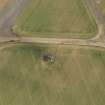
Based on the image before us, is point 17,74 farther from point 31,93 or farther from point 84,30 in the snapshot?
point 84,30

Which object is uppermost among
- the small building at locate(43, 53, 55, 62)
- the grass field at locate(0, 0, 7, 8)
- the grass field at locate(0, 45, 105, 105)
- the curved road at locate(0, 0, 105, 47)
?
the grass field at locate(0, 0, 7, 8)

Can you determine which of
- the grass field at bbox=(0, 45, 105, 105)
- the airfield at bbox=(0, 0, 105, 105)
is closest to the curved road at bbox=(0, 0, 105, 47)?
the airfield at bbox=(0, 0, 105, 105)

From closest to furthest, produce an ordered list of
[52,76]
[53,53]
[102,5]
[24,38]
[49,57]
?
[52,76], [49,57], [53,53], [24,38], [102,5]

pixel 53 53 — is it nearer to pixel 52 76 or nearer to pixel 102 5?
pixel 52 76

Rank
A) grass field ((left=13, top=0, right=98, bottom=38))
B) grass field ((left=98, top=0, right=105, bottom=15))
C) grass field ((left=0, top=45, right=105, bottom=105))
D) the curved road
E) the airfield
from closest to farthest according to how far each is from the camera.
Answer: grass field ((left=0, top=45, right=105, bottom=105))
the airfield
the curved road
grass field ((left=13, top=0, right=98, bottom=38))
grass field ((left=98, top=0, right=105, bottom=15))

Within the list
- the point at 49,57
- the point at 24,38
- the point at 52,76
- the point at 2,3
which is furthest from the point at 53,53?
the point at 2,3

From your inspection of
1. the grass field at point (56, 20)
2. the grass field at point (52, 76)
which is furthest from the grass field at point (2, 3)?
the grass field at point (52, 76)

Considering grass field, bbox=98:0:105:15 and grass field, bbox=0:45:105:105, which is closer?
grass field, bbox=0:45:105:105

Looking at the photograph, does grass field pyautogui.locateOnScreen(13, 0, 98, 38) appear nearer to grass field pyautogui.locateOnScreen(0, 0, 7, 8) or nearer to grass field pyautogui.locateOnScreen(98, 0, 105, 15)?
grass field pyautogui.locateOnScreen(98, 0, 105, 15)
